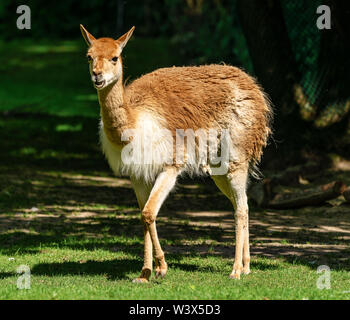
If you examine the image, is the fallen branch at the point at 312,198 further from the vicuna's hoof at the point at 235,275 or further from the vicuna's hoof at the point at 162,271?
the vicuna's hoof at the point at 162,271

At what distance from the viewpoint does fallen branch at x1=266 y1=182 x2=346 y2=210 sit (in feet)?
37.0

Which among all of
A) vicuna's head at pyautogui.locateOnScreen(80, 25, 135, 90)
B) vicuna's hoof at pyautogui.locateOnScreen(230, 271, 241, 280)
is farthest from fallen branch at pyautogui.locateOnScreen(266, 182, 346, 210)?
vicuna's head at pyautogui.locateOnScreen(80, 25, 135, 90)

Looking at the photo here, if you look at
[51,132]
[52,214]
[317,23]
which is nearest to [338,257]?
[52,214]

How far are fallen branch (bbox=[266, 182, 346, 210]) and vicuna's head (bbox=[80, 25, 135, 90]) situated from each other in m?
5.28

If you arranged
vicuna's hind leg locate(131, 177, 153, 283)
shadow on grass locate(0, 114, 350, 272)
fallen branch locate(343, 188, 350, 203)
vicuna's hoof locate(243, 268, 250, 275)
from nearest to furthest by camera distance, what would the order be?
vicuna's hind leg locate(131, 177, 153, 283), vicuna's hoof locate(243, 268, 250, 275), shadow on grass locate(0, 114, 350, 272), fallen branch locate(343, 188, 350, 203)

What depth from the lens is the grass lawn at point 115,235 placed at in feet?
23.0

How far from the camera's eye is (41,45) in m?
29.8

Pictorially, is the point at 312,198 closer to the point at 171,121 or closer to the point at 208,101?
the point at 208,101

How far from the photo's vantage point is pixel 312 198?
11.4 meters

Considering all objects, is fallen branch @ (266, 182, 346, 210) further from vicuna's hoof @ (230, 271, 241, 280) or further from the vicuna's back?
vicuna's hoof @ (230, 271, 241, 280)

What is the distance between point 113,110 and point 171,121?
768 millimetres

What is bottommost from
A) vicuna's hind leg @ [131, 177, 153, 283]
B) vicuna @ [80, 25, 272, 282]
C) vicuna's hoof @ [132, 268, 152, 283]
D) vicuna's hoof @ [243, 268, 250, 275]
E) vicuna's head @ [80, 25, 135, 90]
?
vicuna's hoof @ [243, 268, 250, 275]

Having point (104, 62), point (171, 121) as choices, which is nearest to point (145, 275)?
point (171, 121)
